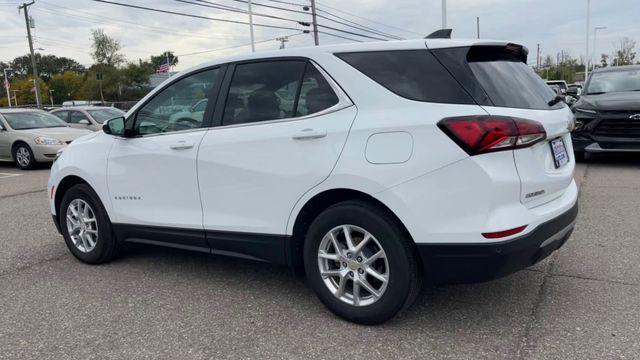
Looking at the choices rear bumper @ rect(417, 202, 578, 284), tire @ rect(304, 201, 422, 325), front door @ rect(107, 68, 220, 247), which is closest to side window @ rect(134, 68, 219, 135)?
front door @ rect(107, 68, 220, 247)

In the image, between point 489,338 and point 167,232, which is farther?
point 167,232

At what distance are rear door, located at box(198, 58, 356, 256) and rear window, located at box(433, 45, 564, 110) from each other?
66cm

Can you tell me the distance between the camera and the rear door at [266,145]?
3.32 metres

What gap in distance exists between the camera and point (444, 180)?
2918mm

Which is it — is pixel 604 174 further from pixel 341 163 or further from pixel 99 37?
pixel 99 37

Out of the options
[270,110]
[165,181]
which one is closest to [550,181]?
[270,110]

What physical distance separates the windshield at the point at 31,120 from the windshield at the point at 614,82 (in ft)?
40.2

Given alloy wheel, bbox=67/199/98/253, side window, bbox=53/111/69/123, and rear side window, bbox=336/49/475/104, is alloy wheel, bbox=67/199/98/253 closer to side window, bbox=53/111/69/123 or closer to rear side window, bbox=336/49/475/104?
rear side window, bbox=336/49/475/104

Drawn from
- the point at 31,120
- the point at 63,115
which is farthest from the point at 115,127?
the point at 63,115

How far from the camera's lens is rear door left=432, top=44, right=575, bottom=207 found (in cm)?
300

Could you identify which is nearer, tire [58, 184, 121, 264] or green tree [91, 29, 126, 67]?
tire [58, 184, 121, 264]

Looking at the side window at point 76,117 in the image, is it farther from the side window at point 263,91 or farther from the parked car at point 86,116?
the side window at point 263,91

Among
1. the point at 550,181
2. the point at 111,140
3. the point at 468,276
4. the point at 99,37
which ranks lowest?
the point at 468,276

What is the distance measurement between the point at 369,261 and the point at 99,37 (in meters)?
87.8
